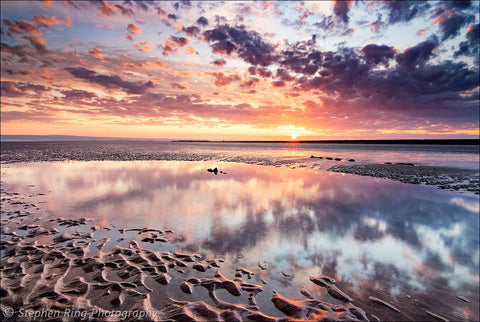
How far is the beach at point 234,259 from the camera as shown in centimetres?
501

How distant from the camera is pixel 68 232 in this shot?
884cm

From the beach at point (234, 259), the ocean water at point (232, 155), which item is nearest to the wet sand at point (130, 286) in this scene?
A: the beach at point (234, 259)

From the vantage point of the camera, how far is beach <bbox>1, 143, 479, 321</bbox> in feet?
16.4

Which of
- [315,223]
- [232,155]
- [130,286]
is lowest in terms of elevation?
[315,223]

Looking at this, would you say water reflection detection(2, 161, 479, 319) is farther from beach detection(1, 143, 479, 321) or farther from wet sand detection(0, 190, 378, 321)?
wet sand detection(0, 190, 378, 321)

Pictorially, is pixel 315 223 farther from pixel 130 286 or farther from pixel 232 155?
pixel 232 155

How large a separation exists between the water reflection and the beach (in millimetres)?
61

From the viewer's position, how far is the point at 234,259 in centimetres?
714

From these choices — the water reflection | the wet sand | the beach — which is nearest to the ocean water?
the water reflection

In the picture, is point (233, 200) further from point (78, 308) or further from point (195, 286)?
point (78, 308)

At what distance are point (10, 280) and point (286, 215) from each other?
10.1 meters

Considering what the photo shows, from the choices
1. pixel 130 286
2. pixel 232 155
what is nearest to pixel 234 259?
pixel 130 286

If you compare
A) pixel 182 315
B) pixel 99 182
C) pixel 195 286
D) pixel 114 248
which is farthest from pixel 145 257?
pixel 99 182

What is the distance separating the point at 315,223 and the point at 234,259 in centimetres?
518
